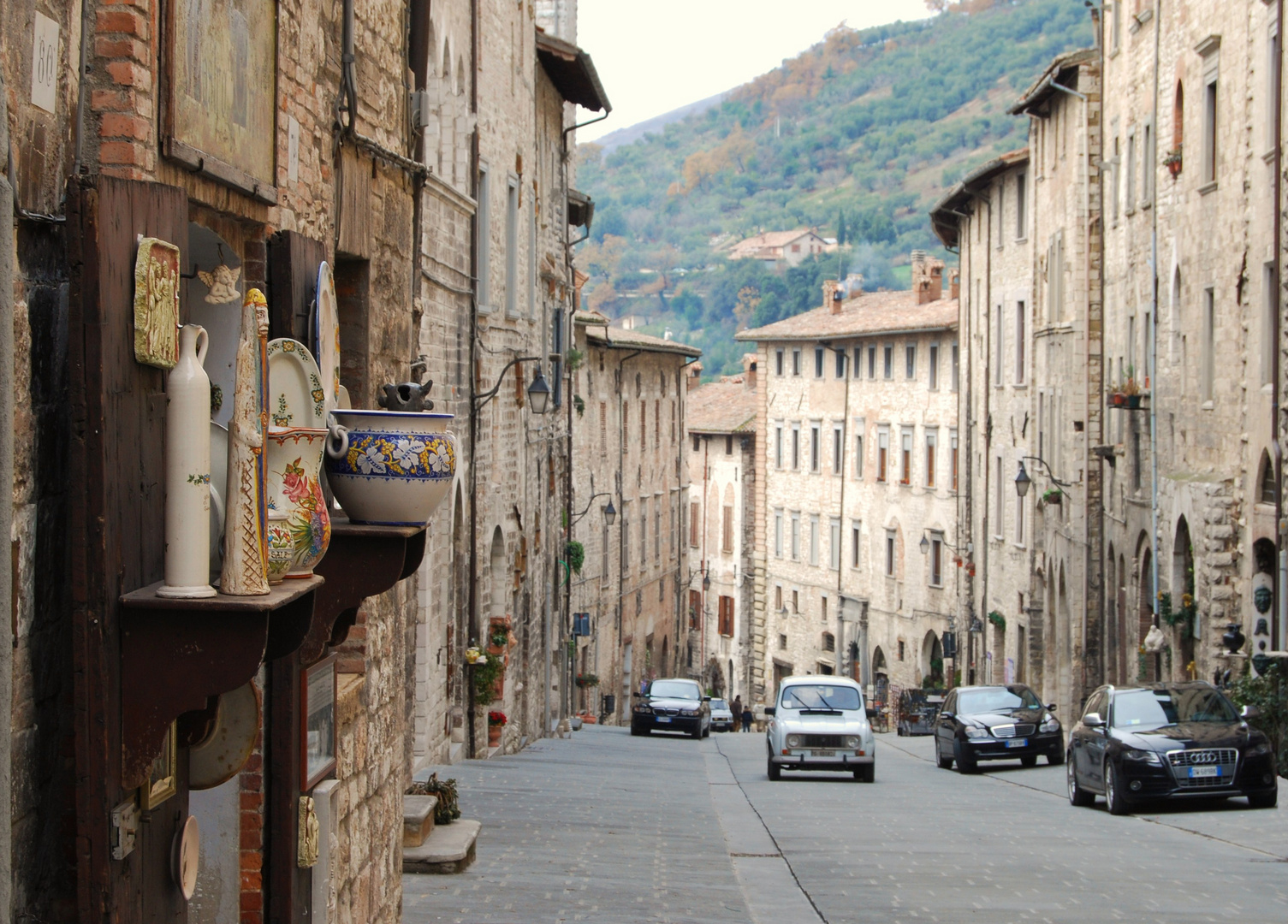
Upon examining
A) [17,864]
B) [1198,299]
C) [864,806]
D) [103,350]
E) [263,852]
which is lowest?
[864,806]

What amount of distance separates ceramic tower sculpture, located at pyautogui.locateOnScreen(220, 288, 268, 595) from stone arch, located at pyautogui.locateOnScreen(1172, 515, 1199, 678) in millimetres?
24140

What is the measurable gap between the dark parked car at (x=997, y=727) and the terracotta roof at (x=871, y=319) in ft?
83.2

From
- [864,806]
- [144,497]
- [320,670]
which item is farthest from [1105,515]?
[144,497]

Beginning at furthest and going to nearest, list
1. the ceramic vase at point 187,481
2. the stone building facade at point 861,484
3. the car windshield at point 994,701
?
1. the stone building facade at point 861,484
2. the car windshield at point 994,701
3. the ceramic vase at point 187,481

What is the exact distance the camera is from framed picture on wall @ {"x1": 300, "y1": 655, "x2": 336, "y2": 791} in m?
5.99

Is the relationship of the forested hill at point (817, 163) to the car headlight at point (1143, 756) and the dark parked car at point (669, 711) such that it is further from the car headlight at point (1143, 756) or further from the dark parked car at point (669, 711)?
the car headlight at point (1143, 756)

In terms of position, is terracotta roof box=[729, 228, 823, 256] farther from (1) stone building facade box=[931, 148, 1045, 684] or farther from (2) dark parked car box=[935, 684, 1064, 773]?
(2) dark parked car box=[935, 684, 1064, 773]

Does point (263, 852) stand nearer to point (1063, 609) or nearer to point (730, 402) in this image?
point (1063, 609)

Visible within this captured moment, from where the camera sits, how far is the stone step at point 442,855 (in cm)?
1059

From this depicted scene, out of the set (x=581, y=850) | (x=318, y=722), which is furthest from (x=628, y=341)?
(x=318, y=722)

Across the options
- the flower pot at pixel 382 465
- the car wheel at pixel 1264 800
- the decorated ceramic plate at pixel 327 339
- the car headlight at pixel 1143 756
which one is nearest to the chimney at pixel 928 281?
the car wheel at pixel 1264 800

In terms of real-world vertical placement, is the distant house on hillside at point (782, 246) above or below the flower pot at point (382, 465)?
above

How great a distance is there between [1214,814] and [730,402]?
170ft

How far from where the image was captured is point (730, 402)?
68750mm
